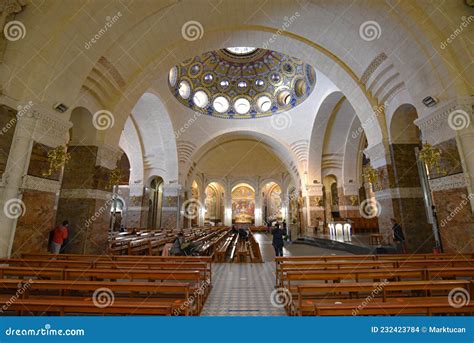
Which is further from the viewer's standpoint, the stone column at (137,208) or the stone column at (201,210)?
the stone column at (201,210)

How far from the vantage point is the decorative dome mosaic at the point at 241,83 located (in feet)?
55.1

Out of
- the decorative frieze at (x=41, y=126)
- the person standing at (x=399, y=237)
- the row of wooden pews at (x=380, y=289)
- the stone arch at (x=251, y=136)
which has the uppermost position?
the stone arch at (x=251, y=136)

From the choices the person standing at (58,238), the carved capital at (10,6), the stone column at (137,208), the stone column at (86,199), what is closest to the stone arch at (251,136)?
the stone column at (137,208)

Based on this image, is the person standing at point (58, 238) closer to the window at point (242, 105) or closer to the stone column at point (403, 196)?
the stone column at point (403, 196)

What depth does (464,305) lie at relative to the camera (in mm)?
2137

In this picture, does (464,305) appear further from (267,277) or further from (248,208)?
(248,208)

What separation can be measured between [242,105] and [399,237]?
1603 centimetres

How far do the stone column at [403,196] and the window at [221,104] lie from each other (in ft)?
45.3

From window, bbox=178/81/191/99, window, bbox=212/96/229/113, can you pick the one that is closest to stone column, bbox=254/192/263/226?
window, bbox=212/96/229/113

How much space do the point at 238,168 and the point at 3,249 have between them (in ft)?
73.3

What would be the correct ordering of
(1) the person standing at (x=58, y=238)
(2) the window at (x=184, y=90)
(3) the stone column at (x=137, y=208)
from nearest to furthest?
(1) the person standing at (x=58, y=238)
(3) the stone column at (x=137, y=208)
(2) the window at (x=184, y=90)

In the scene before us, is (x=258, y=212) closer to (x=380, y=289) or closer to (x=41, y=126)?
(x=41, y=126)

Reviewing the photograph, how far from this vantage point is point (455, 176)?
15.4 feet

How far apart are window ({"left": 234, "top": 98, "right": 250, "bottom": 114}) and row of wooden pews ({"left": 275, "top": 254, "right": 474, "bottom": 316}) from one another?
54.7 ft
